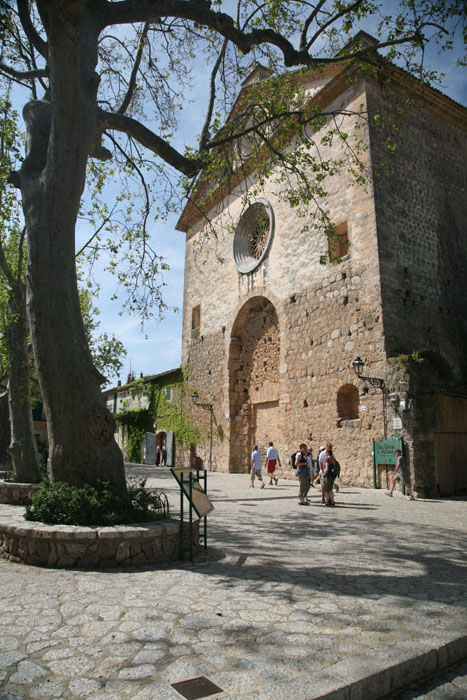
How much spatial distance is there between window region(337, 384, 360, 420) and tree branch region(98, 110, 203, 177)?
7.90 metres

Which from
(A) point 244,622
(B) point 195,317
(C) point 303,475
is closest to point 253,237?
(B) point 195,317

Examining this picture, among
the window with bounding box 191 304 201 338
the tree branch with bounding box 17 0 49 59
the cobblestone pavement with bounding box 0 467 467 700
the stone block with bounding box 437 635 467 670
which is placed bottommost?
the stone block with bounding box 437 635 467 670

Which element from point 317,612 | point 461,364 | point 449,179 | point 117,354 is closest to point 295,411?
point 461,364

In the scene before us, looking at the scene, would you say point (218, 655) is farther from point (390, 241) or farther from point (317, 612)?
point (390, 241)

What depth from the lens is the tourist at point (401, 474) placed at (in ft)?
35.6

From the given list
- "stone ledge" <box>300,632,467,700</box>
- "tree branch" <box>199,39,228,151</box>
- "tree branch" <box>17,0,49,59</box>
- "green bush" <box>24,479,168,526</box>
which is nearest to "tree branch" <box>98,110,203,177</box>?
"tree branch" <box>199,39,228,151</box>

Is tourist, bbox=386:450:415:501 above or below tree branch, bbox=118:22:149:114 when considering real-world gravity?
below

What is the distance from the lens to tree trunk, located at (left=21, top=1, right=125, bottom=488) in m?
5.45

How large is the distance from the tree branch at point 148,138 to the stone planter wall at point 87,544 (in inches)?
220

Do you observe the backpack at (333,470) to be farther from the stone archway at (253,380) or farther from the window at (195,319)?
the window at (195,319)

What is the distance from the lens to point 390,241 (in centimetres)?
1302

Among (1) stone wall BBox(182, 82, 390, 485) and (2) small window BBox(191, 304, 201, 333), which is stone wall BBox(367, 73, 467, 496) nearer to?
(1) stone wall BBox(182, 82, 390, 485)

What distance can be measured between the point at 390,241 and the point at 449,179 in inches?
168

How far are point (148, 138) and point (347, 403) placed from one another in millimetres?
9200
